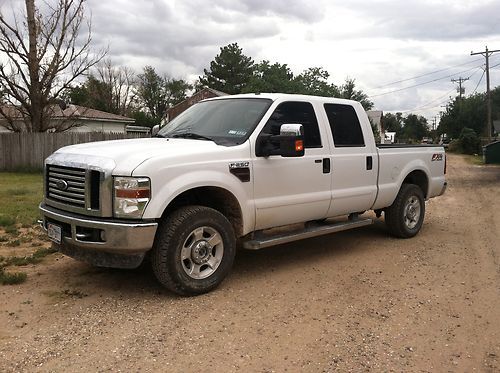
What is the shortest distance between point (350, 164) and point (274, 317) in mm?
2695

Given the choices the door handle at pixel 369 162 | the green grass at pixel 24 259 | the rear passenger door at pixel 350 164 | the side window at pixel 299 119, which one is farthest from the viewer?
the door handle at pixel 369 162

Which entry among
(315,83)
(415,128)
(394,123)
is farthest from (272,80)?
(394,123)

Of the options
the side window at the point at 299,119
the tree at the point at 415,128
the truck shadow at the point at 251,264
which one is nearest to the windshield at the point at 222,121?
the side window at the point at 299,119

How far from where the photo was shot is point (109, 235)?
177 inches

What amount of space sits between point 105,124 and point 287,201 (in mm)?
31602

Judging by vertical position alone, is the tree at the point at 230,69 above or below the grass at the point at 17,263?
above

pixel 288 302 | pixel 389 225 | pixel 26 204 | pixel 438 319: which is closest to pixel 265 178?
pixel 288 302

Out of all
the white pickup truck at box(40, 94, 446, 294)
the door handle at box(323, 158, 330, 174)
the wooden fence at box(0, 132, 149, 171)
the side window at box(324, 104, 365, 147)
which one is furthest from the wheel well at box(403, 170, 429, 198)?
the wooden fence at box(0, 132, 149, 171)

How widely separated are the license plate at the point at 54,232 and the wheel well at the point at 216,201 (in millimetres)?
1069

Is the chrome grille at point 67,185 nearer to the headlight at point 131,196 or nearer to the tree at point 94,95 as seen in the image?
the headlight at point 131,196

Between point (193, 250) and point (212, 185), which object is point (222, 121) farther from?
point (193, 250)

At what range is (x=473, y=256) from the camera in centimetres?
671

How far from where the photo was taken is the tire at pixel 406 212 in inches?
299

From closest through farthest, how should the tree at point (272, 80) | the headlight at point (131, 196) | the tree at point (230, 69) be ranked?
the headlight at point (131, 196)
the tree at point (272, 80)
the tree at point (230, 69)
